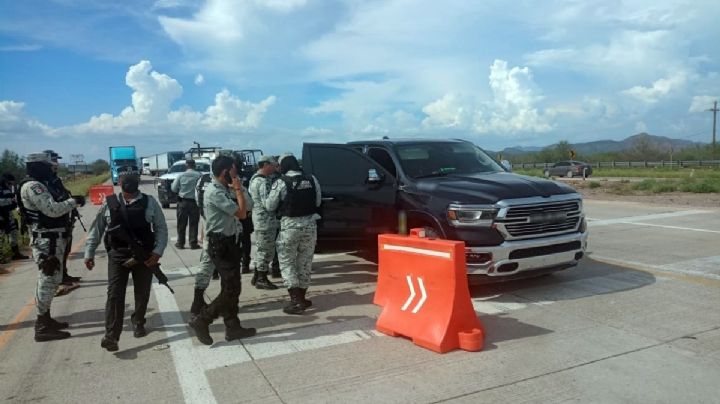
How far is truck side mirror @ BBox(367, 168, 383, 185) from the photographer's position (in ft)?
22.6

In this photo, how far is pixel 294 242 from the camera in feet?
19.5

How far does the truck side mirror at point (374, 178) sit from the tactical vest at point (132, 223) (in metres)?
2.76

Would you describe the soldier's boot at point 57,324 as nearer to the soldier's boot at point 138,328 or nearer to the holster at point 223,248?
the soldier's boot at point 138,328

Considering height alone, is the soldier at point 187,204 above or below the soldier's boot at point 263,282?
above

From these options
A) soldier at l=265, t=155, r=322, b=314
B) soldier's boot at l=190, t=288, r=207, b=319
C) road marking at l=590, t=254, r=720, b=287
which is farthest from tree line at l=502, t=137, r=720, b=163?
soldier's boot at l=190, t=288, r=207, b=319

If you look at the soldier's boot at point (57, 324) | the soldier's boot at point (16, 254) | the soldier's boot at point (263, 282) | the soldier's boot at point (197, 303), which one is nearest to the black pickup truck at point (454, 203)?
the soldier's boot at point (263, 282)

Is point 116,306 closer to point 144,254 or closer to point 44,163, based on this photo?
point 144,254

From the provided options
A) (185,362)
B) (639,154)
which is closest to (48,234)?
(185,362)

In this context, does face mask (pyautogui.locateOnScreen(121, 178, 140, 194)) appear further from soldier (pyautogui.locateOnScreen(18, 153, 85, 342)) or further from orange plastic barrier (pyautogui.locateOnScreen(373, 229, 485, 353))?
orange plastic barrier (pyautogui.locateOnScreen(373, 229, 485, 353))

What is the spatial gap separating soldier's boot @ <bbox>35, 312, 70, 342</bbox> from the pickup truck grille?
4.63 metres

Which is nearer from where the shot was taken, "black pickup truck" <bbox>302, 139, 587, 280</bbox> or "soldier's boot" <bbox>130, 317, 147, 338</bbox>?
"soldier's boot" <bbox>130, 317, 147, 338</bbox>

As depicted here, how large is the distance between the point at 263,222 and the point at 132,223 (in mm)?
2166

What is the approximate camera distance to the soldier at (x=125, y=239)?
5031mm

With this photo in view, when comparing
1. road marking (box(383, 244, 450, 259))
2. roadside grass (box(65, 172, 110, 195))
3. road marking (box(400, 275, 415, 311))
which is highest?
road marking (box(383, 244, 450, 259))
